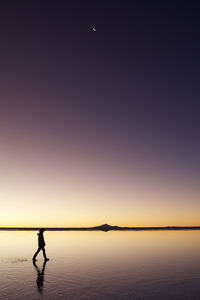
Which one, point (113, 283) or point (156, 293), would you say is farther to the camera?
point (113, 283)

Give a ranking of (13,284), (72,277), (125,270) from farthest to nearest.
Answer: (125,270) → (72,277) → (13,284)

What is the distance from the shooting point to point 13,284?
16484 millimetres

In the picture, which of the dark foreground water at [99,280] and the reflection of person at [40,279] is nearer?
the dark foreground water at [99,280]

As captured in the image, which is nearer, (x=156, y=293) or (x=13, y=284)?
(x=156, y=293)

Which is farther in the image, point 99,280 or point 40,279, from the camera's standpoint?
point 99,280

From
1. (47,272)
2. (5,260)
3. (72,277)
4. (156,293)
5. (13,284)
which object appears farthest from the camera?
(5,260)

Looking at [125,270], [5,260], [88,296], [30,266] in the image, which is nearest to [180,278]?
[125,270]

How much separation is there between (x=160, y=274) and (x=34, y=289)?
921cm

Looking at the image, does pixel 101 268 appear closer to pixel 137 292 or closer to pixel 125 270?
pixel 125 270

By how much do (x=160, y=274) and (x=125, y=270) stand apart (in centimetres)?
271

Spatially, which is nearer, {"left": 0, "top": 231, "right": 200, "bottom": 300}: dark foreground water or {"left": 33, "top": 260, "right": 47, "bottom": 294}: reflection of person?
{"left": 0, "top": 231, "right": 200, "bottom": 300}: dark foreground water

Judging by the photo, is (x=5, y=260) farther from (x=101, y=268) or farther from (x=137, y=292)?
(x=137, y=292)

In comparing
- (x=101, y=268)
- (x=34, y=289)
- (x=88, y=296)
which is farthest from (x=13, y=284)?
(x=101, y=268)

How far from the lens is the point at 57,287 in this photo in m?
15.8
